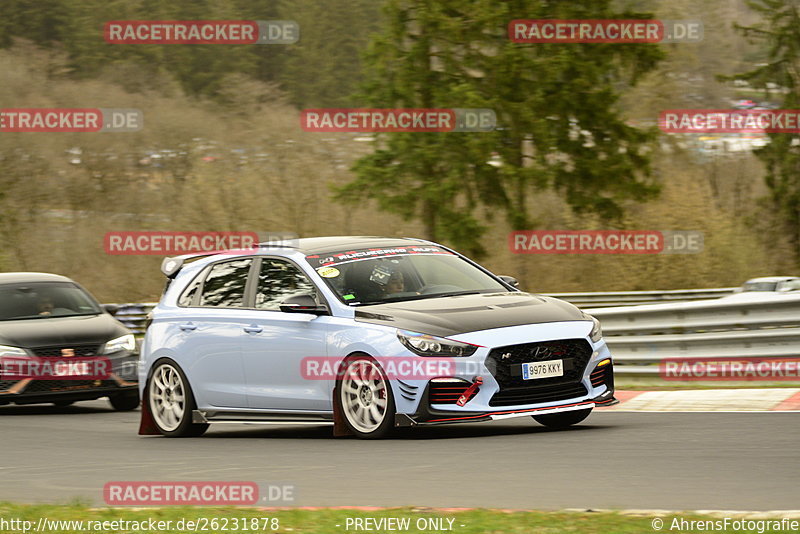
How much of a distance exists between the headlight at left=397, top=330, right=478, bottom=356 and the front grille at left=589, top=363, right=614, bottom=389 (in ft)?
3.73

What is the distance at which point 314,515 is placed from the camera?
6859 millimetres

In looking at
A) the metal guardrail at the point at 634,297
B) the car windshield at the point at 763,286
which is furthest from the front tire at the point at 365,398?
the car windshield at the point at 763,286

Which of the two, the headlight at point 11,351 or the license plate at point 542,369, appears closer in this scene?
the license plate at point 542,369

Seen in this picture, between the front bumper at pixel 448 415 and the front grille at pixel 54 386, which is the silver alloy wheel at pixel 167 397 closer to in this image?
the front bumper at pixel 448 415

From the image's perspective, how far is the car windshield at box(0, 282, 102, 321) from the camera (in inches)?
635

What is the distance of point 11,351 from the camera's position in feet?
49.8

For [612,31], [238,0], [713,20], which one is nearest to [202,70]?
[238,0]

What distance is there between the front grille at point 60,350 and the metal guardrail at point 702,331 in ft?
18.4

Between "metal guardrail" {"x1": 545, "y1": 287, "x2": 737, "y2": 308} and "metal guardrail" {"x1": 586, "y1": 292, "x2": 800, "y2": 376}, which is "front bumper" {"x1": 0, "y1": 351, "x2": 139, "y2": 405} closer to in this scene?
"metal guardrail" {"x1": 586, "y1": 292, "x2": 800, "y2": 376}

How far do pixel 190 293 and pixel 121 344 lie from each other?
12.1 feet

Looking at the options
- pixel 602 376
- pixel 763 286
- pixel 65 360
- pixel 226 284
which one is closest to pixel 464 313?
pixel 602 376

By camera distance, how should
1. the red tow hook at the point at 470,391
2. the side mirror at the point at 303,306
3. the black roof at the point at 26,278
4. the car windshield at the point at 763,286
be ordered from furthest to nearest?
the car windshield at the point at 763,286
the black roof at the point at 26,278
the side mirror at the point at 303,306
the red tow hook at the point at 470,391

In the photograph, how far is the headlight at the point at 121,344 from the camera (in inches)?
→ 607

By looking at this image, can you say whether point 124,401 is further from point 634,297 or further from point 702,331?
point 634,297
